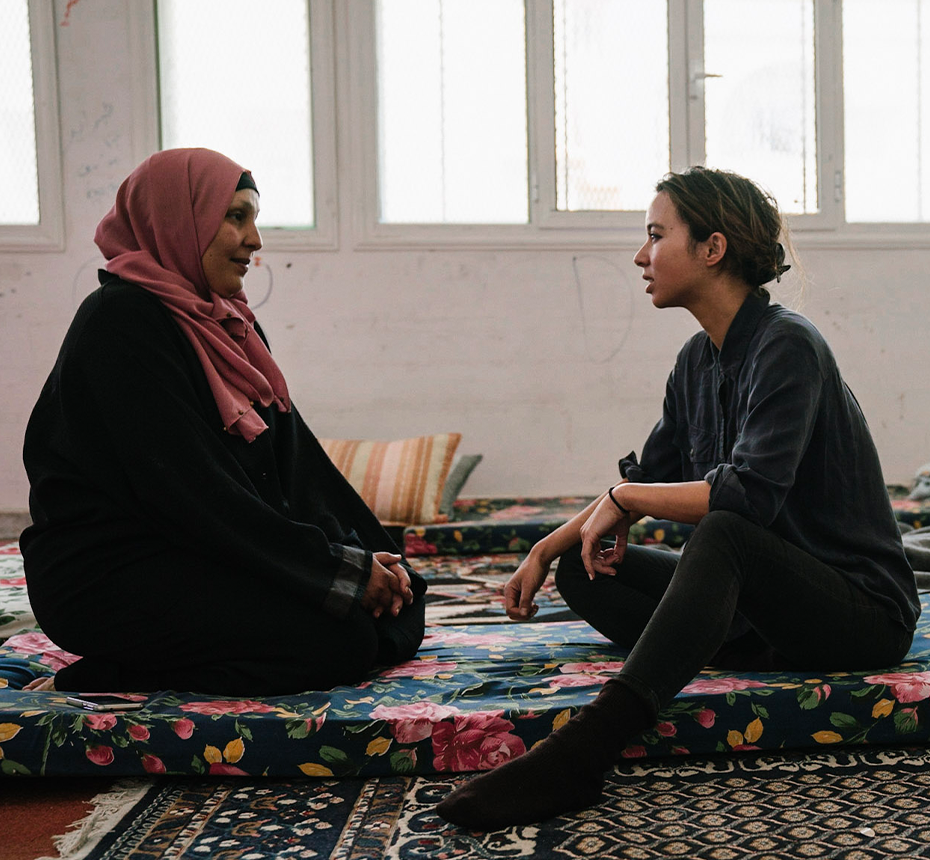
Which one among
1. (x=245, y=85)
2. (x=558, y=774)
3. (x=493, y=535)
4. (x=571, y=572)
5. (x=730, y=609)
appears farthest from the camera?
(x=245, y=85)

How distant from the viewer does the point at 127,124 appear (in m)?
3.98

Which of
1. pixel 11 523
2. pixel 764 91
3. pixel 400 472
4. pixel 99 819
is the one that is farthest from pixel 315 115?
pixel 99 819

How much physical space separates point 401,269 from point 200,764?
289 centimetres

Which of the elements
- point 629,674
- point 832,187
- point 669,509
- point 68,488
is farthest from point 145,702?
point 832,187

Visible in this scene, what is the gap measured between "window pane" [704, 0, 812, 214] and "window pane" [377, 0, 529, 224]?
80 centimetres

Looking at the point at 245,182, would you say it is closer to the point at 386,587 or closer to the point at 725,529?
the point at 386,587

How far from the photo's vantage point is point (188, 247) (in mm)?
1820

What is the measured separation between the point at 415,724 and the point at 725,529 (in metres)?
0.51

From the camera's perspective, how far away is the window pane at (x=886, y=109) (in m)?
4.28

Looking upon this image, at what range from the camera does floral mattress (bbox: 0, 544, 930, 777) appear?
143 cm

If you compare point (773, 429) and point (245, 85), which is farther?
point (245, 85)

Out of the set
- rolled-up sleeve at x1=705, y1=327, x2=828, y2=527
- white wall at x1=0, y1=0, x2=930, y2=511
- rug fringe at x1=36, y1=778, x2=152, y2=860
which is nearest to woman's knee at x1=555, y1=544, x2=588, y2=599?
rolled-up sleeve at x1=705, y1=327, x2=828, y2=527

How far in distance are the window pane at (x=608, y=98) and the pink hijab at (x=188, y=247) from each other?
8.32 ft

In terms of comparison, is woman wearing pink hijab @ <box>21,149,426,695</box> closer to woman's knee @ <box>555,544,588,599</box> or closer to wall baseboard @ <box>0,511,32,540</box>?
woman's knee @ <box>555,544,588,599</box>
